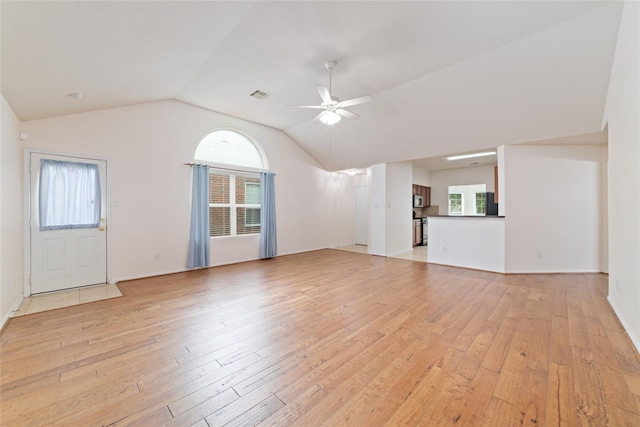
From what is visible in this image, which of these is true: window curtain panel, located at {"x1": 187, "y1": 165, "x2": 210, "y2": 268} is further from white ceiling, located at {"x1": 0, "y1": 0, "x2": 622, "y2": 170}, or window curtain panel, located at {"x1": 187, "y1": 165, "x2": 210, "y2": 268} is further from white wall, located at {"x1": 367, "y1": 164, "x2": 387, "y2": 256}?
white wall, located at {"x1": 367, "y1": 164, "x2": 387, "y2": 256}

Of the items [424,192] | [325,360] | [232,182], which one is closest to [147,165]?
[232,182]

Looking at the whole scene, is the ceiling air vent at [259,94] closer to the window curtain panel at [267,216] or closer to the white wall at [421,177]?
the window curtain panel at [267,216]

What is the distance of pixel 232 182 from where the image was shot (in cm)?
585

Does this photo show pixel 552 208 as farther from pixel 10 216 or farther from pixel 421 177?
pixel 10 216

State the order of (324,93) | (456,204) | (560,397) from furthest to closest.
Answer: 1. (456,204)
2. (324,93)
3. (560,397)

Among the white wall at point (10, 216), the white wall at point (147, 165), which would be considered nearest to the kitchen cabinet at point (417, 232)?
the white wall at point (147, 165)

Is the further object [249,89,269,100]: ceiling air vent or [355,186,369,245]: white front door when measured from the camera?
[355,186,369,245]: white front door

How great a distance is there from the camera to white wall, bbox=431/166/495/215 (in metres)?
7.70

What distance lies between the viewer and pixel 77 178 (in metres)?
3.98

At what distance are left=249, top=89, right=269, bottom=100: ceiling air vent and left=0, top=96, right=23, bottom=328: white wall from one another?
305cm

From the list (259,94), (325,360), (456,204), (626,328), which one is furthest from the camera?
(456,204)

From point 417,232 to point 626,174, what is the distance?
5870 millimetres

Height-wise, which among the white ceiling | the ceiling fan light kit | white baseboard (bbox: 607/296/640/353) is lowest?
white baseboard (bbox: 607/296/640/353)

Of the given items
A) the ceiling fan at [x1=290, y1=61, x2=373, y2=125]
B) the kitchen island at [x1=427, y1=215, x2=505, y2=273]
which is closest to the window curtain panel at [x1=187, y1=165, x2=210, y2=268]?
the ceiling fan at [x1=290, y1=61, x2=373, y2=125]
